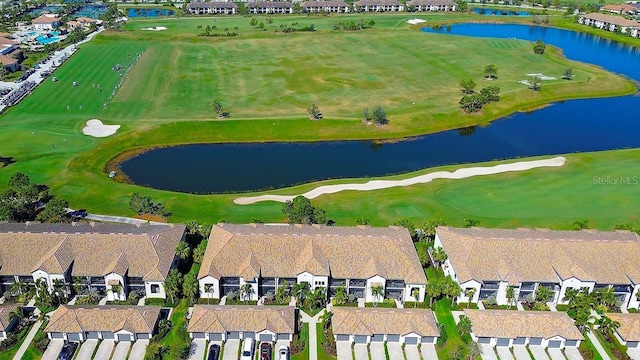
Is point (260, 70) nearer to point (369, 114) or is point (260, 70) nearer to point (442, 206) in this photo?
point (369, 114)

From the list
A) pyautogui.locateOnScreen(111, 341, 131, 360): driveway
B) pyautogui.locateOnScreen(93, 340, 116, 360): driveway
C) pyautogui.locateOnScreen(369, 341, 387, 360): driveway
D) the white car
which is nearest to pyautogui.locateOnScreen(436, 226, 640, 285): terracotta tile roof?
pyautogui.locateOnScreen(369, 341, 387, 360): driveway

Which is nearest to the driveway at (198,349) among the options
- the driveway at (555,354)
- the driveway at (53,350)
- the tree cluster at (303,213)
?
the driveway at (53,350)

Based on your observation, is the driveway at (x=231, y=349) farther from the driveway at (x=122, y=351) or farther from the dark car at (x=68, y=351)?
the dark car at (x=68, y=351)

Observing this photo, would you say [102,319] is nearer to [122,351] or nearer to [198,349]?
[122,351]

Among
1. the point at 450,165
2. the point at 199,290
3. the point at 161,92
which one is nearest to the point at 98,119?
the point at 161,92

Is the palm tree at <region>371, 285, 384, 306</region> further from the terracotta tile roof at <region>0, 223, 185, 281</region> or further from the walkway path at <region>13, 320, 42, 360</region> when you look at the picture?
the walkway path at <region>13, 320, 42, 360</region>

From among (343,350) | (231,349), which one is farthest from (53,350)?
(343,350)
